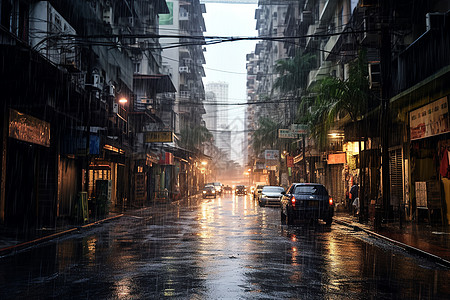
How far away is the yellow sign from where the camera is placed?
41.8 m

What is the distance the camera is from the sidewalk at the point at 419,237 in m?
11.6

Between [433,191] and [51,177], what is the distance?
15839 millimetres

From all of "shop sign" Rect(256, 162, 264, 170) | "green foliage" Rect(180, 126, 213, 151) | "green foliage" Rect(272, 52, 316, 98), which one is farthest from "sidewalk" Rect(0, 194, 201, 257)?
"shop sign" Rect(256, 162, 264, 170)

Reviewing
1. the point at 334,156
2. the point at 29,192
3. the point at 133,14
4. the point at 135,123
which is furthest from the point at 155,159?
the point at 29,192

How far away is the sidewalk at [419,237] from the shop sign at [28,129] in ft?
42.7

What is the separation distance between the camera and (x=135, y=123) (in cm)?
4291

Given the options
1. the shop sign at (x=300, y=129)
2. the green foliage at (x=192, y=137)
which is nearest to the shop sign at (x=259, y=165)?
the green foliage at (x=192, y=137)

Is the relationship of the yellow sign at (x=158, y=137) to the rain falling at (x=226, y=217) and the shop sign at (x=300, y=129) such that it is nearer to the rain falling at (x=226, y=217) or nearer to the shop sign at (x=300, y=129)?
the rain falling at (x=226, y=217)

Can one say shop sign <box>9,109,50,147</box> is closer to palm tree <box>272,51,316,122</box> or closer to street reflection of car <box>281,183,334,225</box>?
street reflection of car <box>281,183,334,225</box>

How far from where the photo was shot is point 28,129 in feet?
60.5

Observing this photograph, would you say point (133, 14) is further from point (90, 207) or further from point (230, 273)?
point (230, 273)

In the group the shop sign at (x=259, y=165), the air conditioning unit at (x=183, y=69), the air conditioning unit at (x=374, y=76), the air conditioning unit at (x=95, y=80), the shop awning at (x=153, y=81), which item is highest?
the air conditioning unit at (x=183, y=69)

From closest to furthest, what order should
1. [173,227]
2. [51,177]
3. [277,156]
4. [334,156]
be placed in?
[173,227] < [51,177] < [334,156] < [277,156]

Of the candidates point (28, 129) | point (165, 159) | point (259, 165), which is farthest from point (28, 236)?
point (259, 165)
